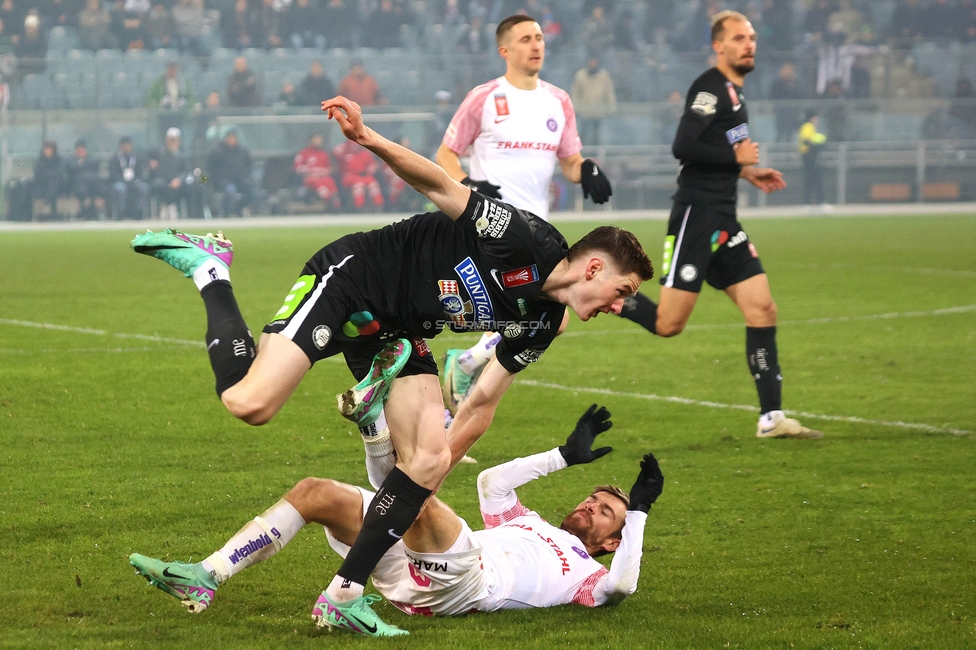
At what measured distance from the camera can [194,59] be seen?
2859cm

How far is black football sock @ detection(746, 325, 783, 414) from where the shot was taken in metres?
7.38

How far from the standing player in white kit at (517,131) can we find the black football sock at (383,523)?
402 centimetres

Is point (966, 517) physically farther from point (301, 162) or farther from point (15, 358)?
point (301, 162)

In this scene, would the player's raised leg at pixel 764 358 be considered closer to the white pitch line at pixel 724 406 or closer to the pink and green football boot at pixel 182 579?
the white pitch line at pixel 724 406

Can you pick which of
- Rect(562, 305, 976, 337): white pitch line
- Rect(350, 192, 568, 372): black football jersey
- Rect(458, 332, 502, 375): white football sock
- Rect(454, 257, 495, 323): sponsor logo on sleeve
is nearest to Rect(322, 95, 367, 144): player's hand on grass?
Rect(350, 192, 568, 372): black football jersey

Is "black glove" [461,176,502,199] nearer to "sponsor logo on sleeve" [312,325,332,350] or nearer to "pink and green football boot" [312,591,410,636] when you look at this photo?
"sponsor logo on sleeve" [312,325,332,350]

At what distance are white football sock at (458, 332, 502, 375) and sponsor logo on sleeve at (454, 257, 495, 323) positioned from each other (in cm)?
279

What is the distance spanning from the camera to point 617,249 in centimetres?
429

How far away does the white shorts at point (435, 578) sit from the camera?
4.23 m

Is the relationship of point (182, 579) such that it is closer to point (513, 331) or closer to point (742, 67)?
point (513, 331)

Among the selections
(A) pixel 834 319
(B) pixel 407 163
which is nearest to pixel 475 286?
(B) pixel 407 163

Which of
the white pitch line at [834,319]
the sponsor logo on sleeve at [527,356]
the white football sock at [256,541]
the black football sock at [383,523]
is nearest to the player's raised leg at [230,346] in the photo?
the white football sock at [256,541]

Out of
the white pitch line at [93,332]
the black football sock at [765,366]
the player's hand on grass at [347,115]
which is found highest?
the player's hand on grass at [347,115]

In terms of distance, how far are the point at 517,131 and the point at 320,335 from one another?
13.1 feet
